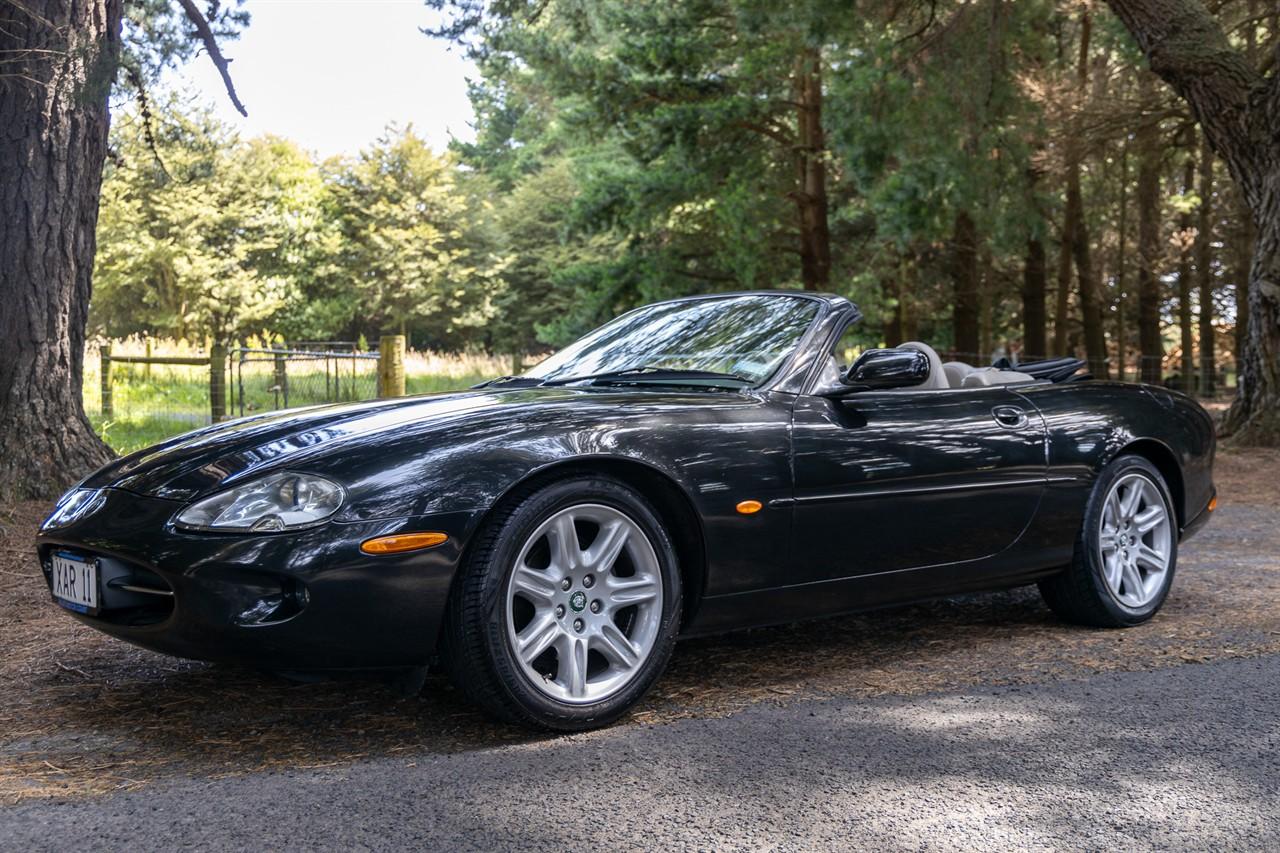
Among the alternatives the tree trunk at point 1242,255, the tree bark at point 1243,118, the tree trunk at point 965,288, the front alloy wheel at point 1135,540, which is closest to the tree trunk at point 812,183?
the tree trunk at point 965,288

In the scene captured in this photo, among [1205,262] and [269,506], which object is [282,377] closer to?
[269,506]

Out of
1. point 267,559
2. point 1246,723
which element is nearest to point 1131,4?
point 1246,723

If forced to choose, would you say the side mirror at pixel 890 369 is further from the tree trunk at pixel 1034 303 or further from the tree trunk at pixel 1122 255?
the tree trunk at pixel 1122 255

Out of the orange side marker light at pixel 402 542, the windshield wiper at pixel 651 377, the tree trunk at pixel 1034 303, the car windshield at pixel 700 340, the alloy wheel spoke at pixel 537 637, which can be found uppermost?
the tree trunk at pixel 1034 303

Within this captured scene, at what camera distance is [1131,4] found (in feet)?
41.0

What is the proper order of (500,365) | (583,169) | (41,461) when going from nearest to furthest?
(41,461)
(500,365)
(583,169)

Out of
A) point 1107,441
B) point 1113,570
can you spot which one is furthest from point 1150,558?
point 1107,441

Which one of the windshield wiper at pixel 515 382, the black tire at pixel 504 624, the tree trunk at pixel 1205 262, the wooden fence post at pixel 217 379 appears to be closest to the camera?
the black tire at pixel 504 624

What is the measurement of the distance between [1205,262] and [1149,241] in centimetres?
404

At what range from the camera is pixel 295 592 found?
10.3 feet

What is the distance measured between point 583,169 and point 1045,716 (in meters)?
32.7

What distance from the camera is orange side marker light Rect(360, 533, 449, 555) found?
3166mm

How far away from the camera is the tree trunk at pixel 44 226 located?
24.2 feet

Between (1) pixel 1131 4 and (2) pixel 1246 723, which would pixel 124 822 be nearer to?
(2) pixel 1246 723
